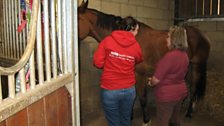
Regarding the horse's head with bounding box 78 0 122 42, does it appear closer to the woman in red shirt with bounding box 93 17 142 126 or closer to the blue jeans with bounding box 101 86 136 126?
the woman in red shirt with bounding box 93 17 142 126

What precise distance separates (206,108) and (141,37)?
5.06 feet

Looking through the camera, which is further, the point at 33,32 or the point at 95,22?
the point at 95,22

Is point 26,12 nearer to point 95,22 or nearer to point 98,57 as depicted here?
point 98,57

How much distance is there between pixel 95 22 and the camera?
10.0 ft

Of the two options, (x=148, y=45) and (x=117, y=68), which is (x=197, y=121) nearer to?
(x=148, y=45)

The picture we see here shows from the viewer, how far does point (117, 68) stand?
7.06 feet

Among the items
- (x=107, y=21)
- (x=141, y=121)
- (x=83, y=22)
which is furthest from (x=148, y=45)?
(x=141, y=121)

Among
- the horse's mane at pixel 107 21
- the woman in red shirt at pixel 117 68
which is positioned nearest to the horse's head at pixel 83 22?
the horse's mane at pixel 107 21

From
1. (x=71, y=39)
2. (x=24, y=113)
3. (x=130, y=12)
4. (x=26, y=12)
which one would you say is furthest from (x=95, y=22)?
(x=24, y=113)

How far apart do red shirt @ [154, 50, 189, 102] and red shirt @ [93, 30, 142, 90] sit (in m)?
0.23

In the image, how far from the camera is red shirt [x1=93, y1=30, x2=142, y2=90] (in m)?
2.10

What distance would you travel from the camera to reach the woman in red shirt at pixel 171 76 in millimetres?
2111

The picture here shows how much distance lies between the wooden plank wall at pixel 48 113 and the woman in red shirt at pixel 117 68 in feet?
2.18

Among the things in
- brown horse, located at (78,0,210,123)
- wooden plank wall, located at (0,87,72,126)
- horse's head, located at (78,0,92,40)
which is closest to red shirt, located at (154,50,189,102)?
wooden plank wall, located at (0,87,72,126)
